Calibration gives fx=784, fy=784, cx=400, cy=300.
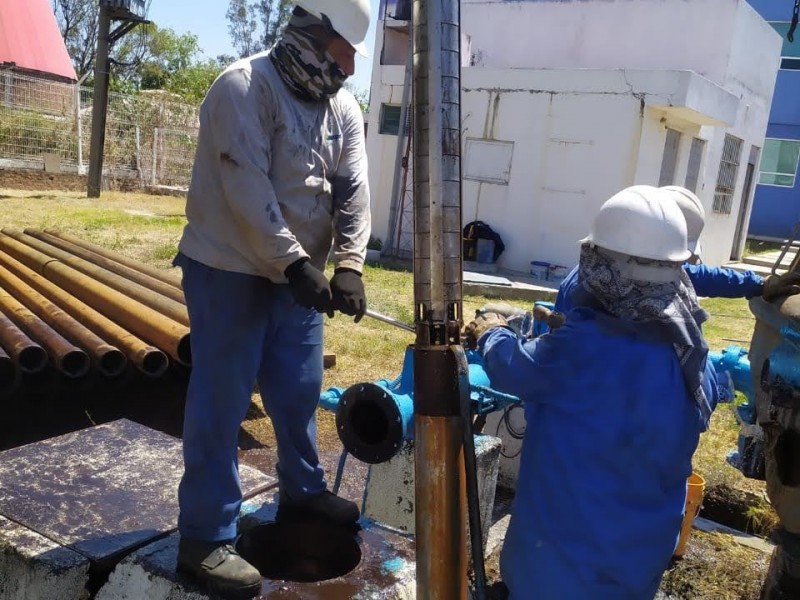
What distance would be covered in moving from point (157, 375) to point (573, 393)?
3.06m

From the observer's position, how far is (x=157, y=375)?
14.8 ft

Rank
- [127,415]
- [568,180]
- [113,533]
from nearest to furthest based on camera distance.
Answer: [113,533] → [127,415] → [568,180]

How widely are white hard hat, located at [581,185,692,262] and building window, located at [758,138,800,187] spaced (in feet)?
75.1

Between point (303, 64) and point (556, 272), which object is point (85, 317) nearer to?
point (303, 64)

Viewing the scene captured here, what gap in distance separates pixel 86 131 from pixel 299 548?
17.6 m

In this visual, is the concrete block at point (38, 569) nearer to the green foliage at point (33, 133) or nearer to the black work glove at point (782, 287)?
the black work glove at point (782, 287)

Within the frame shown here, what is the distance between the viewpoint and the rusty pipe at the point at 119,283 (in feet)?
16.8

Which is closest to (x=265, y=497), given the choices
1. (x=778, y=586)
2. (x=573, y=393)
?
(x=573, y=393)

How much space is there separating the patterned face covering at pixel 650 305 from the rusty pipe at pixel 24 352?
325 centimetres

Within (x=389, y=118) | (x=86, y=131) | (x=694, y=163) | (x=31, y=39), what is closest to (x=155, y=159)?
(x=86, y=131)

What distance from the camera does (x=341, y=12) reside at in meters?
2.27

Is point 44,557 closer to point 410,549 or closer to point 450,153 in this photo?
point 410,549

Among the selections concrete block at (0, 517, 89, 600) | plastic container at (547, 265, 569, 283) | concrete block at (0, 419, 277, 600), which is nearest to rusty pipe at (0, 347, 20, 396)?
concrete block at (0, 419, 277, 600)

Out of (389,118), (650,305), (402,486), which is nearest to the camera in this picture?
(650,305)
